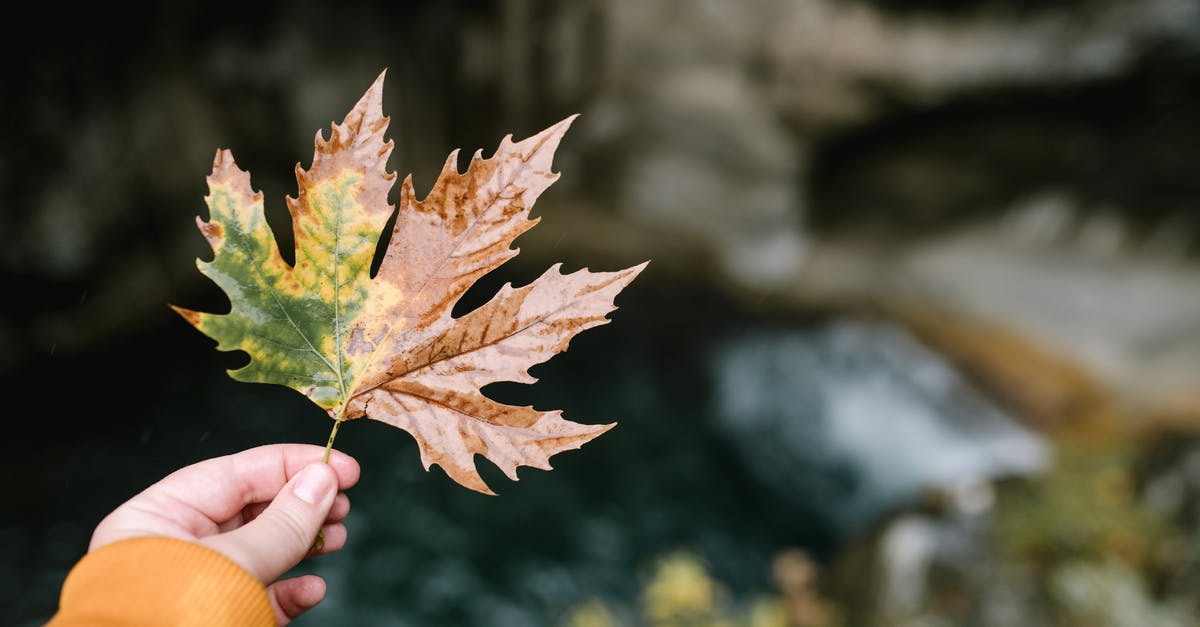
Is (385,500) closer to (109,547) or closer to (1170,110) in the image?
(109,547)

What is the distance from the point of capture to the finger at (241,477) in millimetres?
1164

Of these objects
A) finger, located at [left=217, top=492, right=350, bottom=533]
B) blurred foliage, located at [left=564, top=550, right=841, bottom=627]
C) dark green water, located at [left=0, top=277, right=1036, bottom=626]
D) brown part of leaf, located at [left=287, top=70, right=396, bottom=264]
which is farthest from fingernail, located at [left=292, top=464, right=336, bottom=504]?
dark green water, located at [left=0, top=277, right=1036, bottom=626]

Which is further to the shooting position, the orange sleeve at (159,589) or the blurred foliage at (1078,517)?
the blurred foliage at (1078,517)

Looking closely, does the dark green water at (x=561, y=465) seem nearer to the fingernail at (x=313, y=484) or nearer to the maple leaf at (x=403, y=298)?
the fingernail at (x=313, y=484)

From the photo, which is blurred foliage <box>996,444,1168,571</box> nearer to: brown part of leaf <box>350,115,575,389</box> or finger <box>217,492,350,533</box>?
finger <box>217,492,350,533</box>

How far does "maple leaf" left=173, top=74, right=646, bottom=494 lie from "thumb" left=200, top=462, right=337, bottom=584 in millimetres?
156

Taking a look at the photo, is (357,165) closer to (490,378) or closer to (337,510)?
(490,378)

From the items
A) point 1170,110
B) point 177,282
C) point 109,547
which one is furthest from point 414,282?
point 1170,110

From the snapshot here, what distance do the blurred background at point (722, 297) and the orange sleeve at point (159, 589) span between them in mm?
3163

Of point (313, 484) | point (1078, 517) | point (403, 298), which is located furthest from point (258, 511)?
point (1078, 517)

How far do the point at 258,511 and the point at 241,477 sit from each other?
0.12 meters

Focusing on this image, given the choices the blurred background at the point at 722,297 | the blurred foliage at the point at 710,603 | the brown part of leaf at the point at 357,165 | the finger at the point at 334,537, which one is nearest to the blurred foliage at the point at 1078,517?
the blurred background at the point at 722,297

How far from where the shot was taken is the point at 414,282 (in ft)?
3.58

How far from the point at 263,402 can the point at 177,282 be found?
140cm
